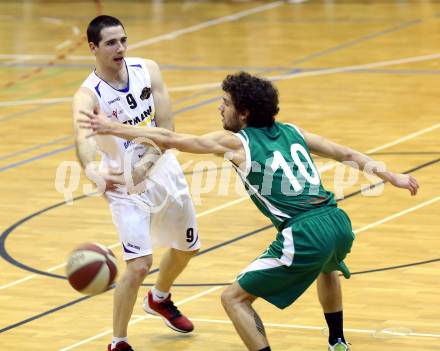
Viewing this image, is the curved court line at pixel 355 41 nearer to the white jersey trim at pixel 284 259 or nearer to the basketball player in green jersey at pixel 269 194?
the basketball player in green jersey at pixel 269 194

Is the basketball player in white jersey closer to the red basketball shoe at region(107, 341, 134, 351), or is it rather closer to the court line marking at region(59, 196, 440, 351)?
the red basketball shoe at region(107, 341, 134, 351)

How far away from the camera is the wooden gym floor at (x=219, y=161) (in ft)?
28.8

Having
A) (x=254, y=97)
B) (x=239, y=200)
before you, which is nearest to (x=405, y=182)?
(x=254, y=97)

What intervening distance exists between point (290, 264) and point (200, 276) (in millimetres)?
2710

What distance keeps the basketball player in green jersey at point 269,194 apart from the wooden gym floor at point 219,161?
0.95 m

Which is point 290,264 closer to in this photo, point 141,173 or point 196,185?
point 141,173

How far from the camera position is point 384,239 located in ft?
34.9

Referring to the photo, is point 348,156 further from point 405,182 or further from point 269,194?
point 269,194

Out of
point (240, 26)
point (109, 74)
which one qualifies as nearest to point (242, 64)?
point (240, 26)

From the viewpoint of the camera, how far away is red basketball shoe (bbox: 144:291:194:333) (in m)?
8.61

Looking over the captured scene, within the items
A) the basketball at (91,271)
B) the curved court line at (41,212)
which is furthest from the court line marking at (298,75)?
the basketball at (91,271)

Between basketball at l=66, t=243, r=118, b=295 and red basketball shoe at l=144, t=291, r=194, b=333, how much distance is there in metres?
1.04

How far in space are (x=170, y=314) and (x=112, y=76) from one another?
1767 millimetres

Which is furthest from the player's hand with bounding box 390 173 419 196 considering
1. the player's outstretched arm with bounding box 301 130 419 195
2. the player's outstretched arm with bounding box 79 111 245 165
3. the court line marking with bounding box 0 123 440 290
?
the court line marking with bounding box 0 123 440 290
